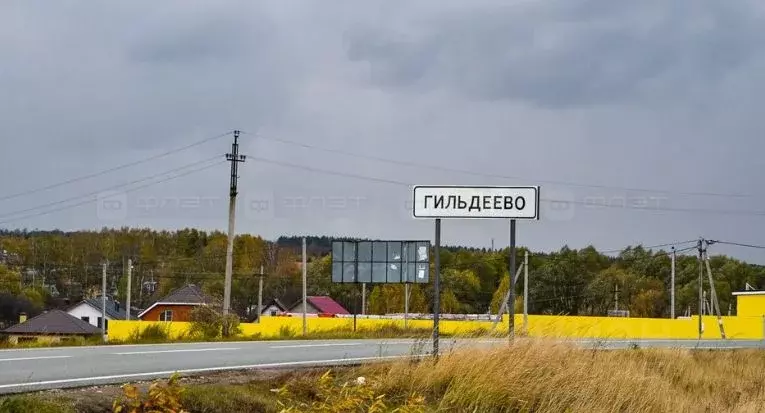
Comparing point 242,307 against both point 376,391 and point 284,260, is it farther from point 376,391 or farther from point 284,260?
point 376,391

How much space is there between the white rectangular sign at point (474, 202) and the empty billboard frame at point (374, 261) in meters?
30.8

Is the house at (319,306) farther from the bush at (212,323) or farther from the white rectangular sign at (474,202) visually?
the white rectangular sign at (474,202)

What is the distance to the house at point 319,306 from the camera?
9306cm

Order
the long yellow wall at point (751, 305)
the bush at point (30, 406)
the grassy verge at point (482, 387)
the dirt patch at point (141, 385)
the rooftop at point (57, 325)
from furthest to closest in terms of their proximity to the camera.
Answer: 1. the rooftop at point (57, 325)
2. the long yellow wall at point (751, 305)
3. the grassy verge at point (482, 387)
4. the dirt patch at point (141, 385)
5. the bush at point (30, 406)

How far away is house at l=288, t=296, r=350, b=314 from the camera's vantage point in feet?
305

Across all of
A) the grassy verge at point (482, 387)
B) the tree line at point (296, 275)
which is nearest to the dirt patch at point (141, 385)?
the grassy verge at point (482, 387)

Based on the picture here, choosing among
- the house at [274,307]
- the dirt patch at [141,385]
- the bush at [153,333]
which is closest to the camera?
the dirt patch at [141,385]

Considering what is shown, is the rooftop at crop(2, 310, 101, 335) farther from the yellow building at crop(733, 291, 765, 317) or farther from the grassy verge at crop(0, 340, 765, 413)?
the grassy verge at crop(0, 340, 765, 413)

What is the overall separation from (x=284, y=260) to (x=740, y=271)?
5250cm

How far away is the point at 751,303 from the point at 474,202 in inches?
2154

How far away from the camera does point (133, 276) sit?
112875mm

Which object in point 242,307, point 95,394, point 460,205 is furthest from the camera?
point 242,307

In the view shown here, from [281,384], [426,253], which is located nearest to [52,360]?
[281,384]

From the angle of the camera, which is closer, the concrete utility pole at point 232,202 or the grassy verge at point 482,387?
the grassy verge at point 482,387
